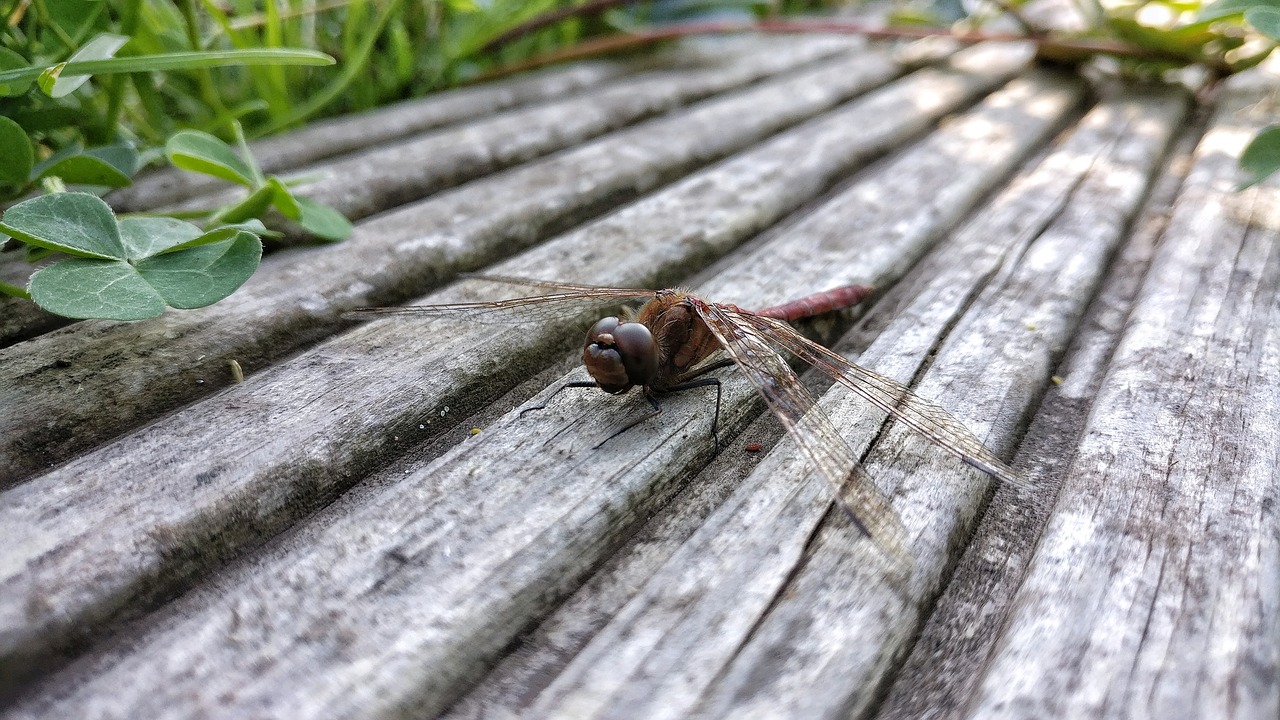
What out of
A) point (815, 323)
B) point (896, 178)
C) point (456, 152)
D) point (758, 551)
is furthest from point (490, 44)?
point (758, 551)

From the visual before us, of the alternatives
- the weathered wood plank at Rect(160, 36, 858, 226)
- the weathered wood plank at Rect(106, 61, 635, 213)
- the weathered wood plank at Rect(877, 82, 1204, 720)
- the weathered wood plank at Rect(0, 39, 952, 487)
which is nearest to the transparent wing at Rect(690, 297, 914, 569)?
the weathered wood plank at Rect(877, 82, 1204, 720)

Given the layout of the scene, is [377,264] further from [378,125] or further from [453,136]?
[378,125]

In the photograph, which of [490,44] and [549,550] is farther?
Answer: [490,44]

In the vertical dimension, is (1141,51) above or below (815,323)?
above

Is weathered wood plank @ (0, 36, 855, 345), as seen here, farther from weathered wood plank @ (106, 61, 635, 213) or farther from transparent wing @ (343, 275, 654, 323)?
transparent wing @ (343, 275, 654, 323)

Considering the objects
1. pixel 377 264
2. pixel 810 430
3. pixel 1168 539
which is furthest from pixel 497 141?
pixel 1168 539

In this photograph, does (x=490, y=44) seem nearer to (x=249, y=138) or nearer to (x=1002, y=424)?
(x=249, y=138)

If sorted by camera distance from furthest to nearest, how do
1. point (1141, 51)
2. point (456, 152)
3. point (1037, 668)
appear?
point (1141, 51) → point (456, 152) → point (1037, 668)
